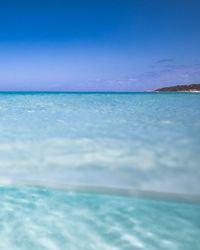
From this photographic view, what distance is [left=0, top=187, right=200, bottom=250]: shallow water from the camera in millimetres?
1857

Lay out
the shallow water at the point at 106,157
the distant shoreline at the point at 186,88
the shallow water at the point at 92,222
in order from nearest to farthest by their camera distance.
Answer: the shallow water at the point at 92,222, the shallow water at the point at 106,157, the distant shoreline at the point at 186,88

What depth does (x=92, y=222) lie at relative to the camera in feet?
7.02

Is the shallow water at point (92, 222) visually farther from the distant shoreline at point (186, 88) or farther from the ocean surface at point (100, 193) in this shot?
the distant shoreline at point (186, 88)

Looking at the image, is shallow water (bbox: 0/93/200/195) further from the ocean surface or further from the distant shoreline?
the distant shoreline

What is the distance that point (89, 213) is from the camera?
2295 millimetres

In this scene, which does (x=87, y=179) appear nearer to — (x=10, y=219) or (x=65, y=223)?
(x=65, y=223)

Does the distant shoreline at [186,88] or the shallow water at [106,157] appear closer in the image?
the shallow water at [106,157]

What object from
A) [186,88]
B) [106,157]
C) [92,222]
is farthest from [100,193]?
[186,88]

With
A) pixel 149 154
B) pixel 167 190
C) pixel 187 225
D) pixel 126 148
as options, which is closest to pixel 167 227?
pixel 187 225

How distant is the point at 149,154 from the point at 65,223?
6.34 ft

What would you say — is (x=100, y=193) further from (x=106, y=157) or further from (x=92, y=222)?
(x=106, y=157)

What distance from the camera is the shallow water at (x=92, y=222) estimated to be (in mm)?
1857

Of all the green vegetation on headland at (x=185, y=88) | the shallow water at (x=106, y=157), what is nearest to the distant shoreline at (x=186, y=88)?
the green vegetation on headland at (x=185, y=88)

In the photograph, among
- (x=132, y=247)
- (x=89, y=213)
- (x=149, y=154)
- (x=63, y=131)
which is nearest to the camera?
(x=132, y=247)
